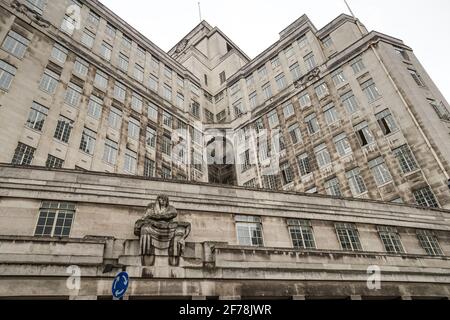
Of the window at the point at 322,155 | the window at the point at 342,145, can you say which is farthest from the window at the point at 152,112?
the window at the point at 342,145

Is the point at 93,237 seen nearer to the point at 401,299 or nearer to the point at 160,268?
the point at 160,268

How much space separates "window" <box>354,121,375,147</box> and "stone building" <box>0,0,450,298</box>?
149 mm

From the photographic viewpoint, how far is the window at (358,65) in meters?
35.3

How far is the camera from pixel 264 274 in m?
14.8

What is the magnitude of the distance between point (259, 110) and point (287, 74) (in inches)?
223

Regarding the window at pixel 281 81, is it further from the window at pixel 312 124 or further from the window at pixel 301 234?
the window at pixel 301 234

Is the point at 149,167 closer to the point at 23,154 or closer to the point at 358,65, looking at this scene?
the point at 23,154

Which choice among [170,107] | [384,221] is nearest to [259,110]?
[170,107]

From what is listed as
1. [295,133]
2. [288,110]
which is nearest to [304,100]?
[288,110]

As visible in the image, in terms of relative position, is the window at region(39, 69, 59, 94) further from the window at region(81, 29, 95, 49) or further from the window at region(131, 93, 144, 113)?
the window at region(131, 93, 144, 113)

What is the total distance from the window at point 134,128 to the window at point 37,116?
26.6ft

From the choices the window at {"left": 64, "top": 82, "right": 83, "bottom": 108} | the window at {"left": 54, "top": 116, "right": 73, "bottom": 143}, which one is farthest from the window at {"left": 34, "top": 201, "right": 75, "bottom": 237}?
the window at {"left": 64, "top": 82, "right": 83, "bottom": 108}

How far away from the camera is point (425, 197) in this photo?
26500mm

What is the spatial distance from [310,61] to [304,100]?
215 inches
